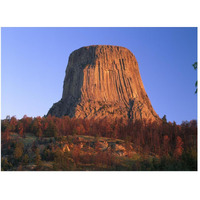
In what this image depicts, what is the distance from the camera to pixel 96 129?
37406mm

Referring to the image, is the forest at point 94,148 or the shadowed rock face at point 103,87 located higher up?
the shadowed rock face at point 103,87

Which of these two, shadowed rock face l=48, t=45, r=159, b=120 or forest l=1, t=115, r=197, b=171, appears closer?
forest l=1, t=115, r=197, b=171

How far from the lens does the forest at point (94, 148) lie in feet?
66.5

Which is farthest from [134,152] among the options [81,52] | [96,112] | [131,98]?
[81,52]

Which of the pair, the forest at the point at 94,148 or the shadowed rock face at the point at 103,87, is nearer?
the forest at the point at 94,148

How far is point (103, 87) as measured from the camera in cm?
5866

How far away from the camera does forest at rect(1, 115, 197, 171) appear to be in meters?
20.3

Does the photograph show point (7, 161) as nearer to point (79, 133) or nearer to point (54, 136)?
point (54, 136)

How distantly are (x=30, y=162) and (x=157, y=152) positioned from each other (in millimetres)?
11507

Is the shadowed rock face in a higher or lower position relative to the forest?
higher

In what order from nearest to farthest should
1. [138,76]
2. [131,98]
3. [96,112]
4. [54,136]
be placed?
[54,136] < [96,112] < [131,98] < [138,76]

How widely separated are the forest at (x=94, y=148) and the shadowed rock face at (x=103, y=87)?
14503mm

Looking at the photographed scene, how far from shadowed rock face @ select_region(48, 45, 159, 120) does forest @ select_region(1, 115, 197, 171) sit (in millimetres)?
14503

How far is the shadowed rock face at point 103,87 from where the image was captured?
54406 millimetres
